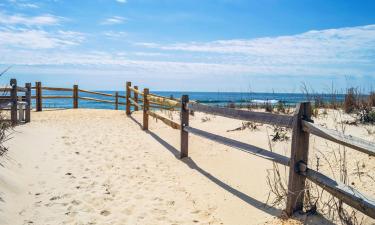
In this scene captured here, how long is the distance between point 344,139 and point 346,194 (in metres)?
0.50

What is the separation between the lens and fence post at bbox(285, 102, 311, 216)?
3635mm

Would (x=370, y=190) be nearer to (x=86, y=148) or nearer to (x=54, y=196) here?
(x=54, y=196)

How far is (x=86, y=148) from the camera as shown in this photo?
7750 millimetres

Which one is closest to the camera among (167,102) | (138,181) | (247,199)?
(247,199)

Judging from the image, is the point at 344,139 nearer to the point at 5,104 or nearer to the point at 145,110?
the point at 145,110

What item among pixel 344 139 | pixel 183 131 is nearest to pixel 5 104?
pixel 183 131

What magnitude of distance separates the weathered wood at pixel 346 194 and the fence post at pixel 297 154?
0.30 feet

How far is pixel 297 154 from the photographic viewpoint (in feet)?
12.0

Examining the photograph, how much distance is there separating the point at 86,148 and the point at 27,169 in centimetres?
224

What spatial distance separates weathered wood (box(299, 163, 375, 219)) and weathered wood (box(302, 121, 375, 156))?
0.41 metres

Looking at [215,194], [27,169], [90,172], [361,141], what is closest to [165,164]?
[90,172]

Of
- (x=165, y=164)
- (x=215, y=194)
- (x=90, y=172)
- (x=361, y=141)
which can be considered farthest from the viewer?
(x=165, y=164)

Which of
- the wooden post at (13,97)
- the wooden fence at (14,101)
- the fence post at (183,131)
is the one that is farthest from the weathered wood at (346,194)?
the wooden post at (13,97)

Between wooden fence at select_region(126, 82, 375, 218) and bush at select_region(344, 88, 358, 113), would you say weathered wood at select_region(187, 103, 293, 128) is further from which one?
bush at select_region(344, 88, 358, 113)
